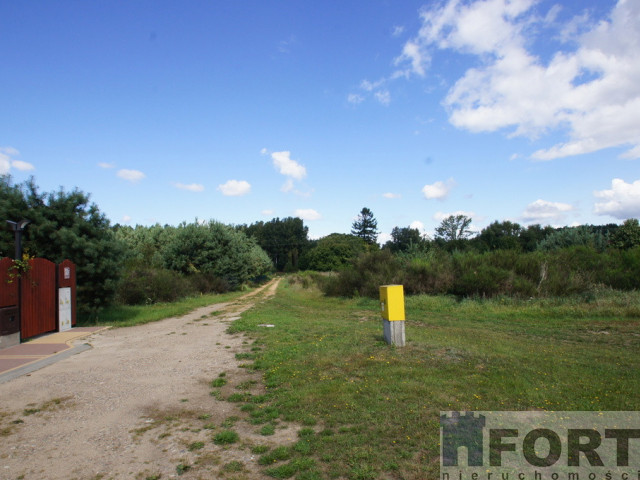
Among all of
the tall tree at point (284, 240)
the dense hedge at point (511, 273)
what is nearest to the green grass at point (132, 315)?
A: the dense hedge at point (511, 273)

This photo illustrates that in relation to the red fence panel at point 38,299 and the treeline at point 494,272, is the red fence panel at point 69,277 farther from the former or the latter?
the treeline at point 494,272

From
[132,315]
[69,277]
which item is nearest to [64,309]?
[69,277]

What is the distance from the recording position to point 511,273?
1967cm

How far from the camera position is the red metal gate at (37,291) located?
31.8ft

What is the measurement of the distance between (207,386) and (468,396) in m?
3.93

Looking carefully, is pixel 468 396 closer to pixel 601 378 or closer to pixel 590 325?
pixel 601 378

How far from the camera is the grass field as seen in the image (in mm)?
3721

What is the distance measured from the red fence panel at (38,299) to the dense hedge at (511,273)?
16.3 metres

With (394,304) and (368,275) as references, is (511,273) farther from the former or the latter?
(394,304)

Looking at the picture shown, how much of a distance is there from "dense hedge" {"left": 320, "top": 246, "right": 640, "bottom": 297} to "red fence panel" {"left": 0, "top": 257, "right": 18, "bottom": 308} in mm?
17431

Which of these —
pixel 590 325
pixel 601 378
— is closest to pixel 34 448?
pixel 601 378

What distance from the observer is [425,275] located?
868 inches

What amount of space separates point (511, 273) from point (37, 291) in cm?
1953

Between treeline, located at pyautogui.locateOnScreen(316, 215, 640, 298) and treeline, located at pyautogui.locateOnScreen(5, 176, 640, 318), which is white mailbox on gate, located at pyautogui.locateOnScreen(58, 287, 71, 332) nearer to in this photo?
treeline, located at pyautogui.locateOnScreen(5, 176, 640, 318)
